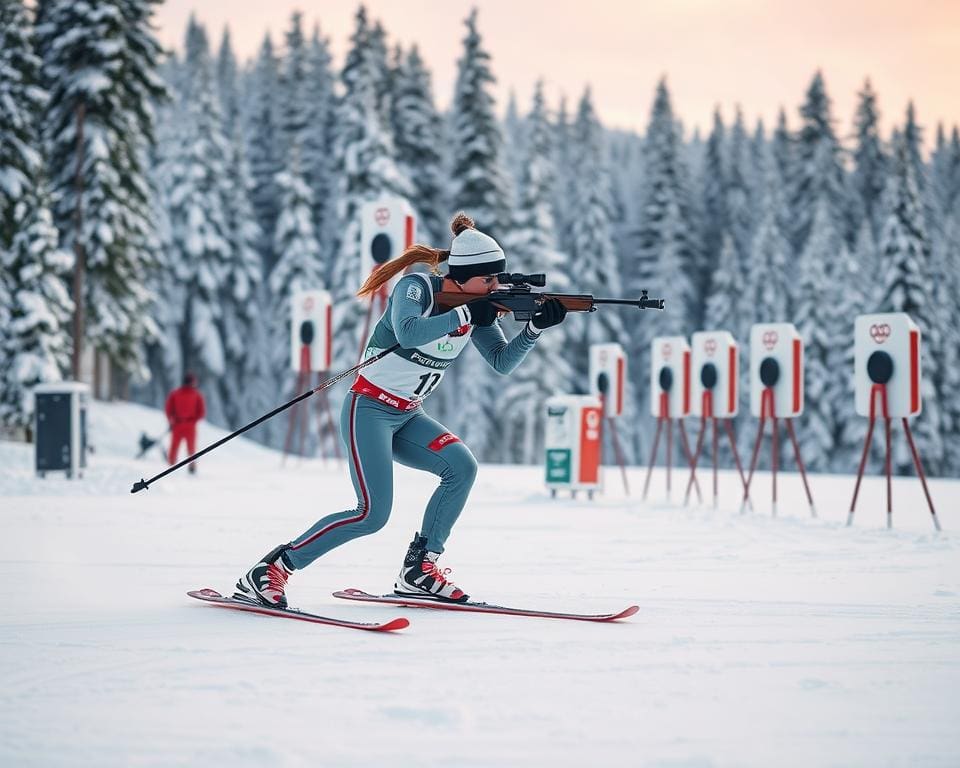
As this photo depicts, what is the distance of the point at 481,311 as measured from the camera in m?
4.71

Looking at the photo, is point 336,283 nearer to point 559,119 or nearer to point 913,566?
point 913,566

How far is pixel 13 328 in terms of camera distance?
22672 millimetres

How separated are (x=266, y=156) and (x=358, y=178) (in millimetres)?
13200

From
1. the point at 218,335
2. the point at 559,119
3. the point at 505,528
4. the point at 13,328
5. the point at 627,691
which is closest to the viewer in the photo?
the point at 627,691

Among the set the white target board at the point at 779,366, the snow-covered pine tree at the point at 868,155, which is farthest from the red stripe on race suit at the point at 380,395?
the snow-covered pine tree at the point at 868,155

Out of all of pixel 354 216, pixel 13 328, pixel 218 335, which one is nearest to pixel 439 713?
pixel 13 328

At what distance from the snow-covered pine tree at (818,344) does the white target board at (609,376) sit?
2141cm

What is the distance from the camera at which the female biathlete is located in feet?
15.5

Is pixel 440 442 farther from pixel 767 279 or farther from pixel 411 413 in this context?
pixel 767 279

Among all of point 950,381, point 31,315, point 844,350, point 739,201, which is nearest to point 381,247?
point 31,315

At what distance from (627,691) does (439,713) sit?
2.26ft

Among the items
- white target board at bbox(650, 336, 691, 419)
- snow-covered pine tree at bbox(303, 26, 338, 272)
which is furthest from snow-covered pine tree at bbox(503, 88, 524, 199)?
white target board at bbox(650, 336, 691, 419)

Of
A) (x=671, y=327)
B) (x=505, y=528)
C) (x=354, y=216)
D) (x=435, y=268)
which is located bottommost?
(x=505, y=528)

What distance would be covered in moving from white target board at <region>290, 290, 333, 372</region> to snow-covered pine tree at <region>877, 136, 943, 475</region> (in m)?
20.9
